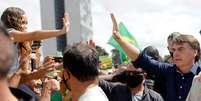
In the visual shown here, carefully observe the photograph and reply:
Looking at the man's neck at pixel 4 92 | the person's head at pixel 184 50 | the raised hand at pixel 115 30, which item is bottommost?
the person's head at pixel 184 50

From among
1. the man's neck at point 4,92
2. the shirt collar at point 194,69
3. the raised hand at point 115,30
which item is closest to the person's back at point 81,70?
the man's neck at point 4,92

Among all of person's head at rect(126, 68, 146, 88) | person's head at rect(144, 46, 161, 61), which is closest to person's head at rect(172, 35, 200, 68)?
person's head at rect(126, 68, 146, 88)

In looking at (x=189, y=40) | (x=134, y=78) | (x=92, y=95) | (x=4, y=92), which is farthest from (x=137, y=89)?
(x=4, y=92)

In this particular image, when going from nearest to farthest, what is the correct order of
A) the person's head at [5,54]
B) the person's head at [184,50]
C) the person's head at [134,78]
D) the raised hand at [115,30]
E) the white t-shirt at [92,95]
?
the person's head at [5,54], the white t-shirt at [92,95], the raised hand at [115,30], the person's head at [184,50], the person's head at [134,78]

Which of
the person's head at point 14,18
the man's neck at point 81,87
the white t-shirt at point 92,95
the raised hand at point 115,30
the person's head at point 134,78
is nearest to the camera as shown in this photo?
the white t-shirt at point 92,95

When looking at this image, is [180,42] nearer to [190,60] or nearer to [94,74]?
[190,60]

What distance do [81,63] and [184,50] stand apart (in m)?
2.00

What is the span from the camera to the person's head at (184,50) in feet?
16.3

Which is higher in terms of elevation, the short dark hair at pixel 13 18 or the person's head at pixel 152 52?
the short dark hair at pixel 13 18

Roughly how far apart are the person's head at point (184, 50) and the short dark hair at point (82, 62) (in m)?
1.86

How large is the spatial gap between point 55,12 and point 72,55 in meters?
79.6

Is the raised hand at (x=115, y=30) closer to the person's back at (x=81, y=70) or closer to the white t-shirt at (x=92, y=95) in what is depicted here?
the person's back at (x=81, y=70)

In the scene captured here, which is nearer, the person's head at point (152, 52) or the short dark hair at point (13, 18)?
the short dark hair at point (13, 18)

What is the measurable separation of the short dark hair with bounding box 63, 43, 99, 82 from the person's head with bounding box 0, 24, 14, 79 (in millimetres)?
1303
